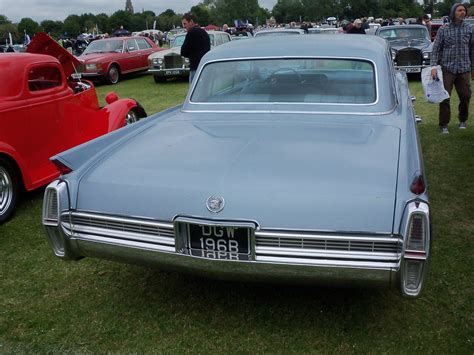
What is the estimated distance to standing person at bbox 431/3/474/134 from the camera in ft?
22.1

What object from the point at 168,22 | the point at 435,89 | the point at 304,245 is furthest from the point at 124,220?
the point at 168,22

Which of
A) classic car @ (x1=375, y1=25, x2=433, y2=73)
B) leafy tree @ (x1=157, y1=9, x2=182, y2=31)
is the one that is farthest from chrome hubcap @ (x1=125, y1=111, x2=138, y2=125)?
leafy tree @ (x1=157, y1=9, x2=182, y2=31)

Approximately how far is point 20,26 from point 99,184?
83.7m

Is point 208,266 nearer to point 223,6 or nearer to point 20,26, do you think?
point 20,26

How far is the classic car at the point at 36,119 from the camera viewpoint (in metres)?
4.77

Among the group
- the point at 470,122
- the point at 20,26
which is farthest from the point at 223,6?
the point at 470,122

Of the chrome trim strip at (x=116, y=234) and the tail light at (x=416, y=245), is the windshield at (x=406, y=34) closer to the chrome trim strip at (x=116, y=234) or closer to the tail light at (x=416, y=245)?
the tail light at (x=416, y=245)

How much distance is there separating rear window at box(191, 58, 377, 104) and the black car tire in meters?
11.9

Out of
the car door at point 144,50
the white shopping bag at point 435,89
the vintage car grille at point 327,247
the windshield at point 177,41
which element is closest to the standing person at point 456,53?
the white shopping bag at point 435,89

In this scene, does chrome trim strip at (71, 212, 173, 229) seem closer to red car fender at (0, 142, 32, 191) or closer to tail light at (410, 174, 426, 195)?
tail light at (410, 174, 426, 195)

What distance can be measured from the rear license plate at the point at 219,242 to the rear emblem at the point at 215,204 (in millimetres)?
90

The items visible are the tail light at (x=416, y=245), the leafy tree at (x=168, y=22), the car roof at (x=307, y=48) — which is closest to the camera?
the tail light at (x=416, y=245)

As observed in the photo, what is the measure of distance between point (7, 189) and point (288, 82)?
9.42ft

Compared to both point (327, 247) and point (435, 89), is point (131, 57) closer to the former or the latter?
point (435, 89)
